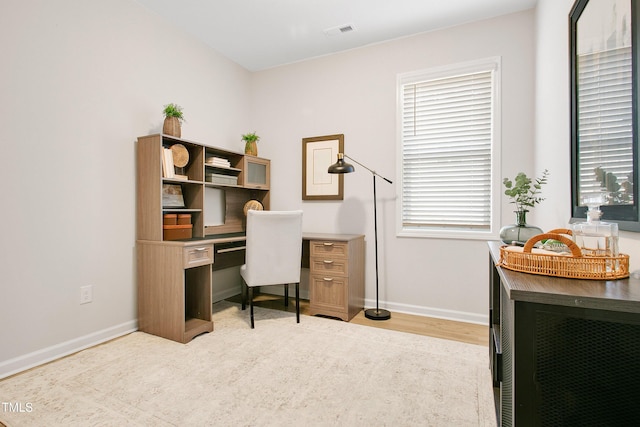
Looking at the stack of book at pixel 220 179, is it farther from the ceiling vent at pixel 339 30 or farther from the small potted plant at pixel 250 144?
the ceiling vent at pixel 339 30

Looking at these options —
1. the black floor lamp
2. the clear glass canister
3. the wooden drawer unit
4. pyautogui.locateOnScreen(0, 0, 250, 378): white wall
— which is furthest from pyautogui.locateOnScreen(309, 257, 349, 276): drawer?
the clear glass canister

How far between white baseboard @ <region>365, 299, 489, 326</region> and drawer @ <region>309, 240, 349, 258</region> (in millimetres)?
759

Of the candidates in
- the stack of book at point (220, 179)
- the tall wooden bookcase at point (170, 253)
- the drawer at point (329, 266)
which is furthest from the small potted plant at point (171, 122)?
the drawer at point (329, 266)

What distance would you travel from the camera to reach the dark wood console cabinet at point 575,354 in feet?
2.44

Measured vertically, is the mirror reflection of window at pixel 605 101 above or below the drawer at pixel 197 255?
above

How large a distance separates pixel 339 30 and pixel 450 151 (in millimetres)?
1584

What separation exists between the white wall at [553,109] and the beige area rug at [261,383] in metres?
1.13

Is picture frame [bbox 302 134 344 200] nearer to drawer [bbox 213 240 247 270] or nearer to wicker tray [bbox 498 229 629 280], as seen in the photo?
drawer [bbox 213 240 247 270]

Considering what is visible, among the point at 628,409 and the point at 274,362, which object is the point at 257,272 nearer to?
the point at 274,362

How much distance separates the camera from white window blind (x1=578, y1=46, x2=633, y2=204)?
1.04m

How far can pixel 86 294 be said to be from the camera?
238 cm

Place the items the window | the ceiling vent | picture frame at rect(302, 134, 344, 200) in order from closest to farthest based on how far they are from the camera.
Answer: the window
the ceiling vent
picture frame at rect(302, 134, 344, 200)

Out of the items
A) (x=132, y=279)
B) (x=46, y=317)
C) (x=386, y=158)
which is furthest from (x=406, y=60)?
(x=46, y=317)

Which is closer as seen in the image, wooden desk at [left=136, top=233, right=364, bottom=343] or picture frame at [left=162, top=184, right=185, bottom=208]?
wooden desk at [left=136, top=233, right=364, bottom=343]
